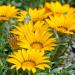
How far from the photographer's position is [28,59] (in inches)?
95.7

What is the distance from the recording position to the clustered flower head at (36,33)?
2.35m

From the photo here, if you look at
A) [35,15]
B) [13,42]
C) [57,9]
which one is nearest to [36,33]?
[13,42]

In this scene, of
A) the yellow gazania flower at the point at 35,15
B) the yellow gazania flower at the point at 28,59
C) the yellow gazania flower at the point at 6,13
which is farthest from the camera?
the yellow gazania flower at the point at 35,15

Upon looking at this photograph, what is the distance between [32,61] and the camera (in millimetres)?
2379

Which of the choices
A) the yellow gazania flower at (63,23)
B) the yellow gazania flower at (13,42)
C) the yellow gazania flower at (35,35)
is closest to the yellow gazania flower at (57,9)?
the yellow gazania flower at (63,23)

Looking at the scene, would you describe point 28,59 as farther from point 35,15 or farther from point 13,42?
point 35,15

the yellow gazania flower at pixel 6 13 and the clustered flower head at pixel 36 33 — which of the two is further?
the yellow gazania flower at pixel 6 13

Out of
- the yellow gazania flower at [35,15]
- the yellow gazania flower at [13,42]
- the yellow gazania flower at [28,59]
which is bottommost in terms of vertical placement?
the yellow gazania flower at [28,59]

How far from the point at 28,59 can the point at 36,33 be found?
22 centimetres

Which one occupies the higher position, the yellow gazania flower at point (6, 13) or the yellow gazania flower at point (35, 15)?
the yellow gazania flower at point (6, 13)

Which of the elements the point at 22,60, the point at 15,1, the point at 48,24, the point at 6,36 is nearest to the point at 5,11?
the point at 6,36

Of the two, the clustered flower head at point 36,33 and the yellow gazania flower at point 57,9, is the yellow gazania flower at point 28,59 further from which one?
the yellow gazania flower at point 57,9

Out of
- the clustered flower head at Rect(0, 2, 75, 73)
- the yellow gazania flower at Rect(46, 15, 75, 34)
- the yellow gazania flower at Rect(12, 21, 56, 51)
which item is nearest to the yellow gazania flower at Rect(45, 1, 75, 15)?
the clustered flower head at Rect(0, 2, 75, 73)

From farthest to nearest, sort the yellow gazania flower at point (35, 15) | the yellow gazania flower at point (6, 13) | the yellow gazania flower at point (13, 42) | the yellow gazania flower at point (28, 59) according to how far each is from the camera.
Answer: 1. the yellow gazania flower at point (35, 15)
2. the yellow gazania flower at point (6, 13)
3. the yellow gazania flower at point (13, 42)
4. the yellow gazania flower at point (28, 59)
